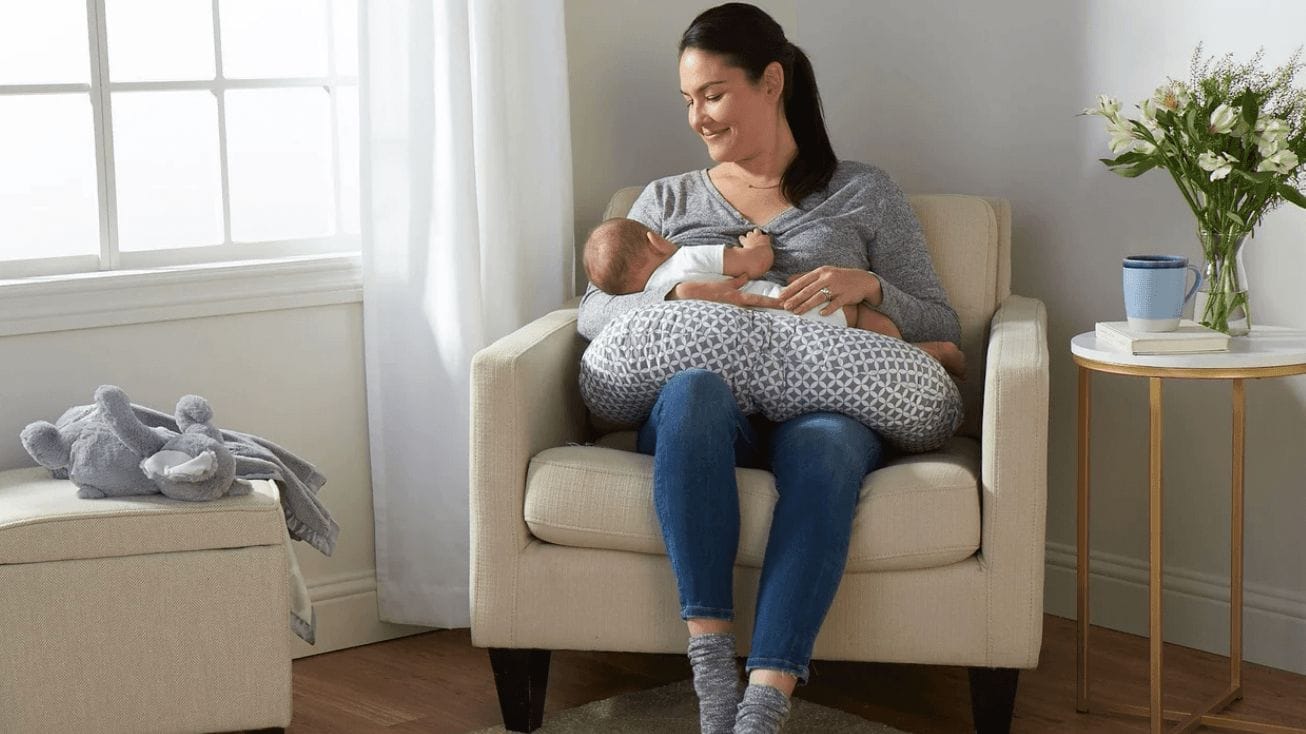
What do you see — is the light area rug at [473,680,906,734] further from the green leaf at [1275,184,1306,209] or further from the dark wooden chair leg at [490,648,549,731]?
the green leaf at [1275,184,1306,209]

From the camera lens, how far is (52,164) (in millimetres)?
2434

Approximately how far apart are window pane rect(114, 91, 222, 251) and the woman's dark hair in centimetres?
89

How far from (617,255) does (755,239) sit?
0.83 feet

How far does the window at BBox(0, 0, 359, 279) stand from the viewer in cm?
241

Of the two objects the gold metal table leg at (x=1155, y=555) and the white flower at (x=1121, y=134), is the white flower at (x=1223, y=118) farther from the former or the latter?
the gold metal table leg at (x=1155, y=555)

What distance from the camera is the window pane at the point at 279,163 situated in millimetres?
2643

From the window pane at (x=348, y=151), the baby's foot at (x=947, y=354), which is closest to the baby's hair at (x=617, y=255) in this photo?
the baby's foot at (x=947, y=354)

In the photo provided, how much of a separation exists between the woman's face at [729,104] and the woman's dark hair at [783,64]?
0.02 m

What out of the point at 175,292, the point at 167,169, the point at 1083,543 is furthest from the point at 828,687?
the point at 167,169

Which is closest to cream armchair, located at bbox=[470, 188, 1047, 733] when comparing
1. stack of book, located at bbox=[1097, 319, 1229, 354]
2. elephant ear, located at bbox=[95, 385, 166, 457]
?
stack of book, located at bbox=[1097, 319, 1229, 354]

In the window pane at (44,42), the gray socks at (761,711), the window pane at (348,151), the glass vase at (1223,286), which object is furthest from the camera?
the window pane at (348,151)

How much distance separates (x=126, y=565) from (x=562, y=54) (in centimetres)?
129

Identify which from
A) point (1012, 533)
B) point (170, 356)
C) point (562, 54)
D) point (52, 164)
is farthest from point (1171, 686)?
point (52, 164)

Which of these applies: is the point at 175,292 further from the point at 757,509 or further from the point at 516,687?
the point at 757,509
